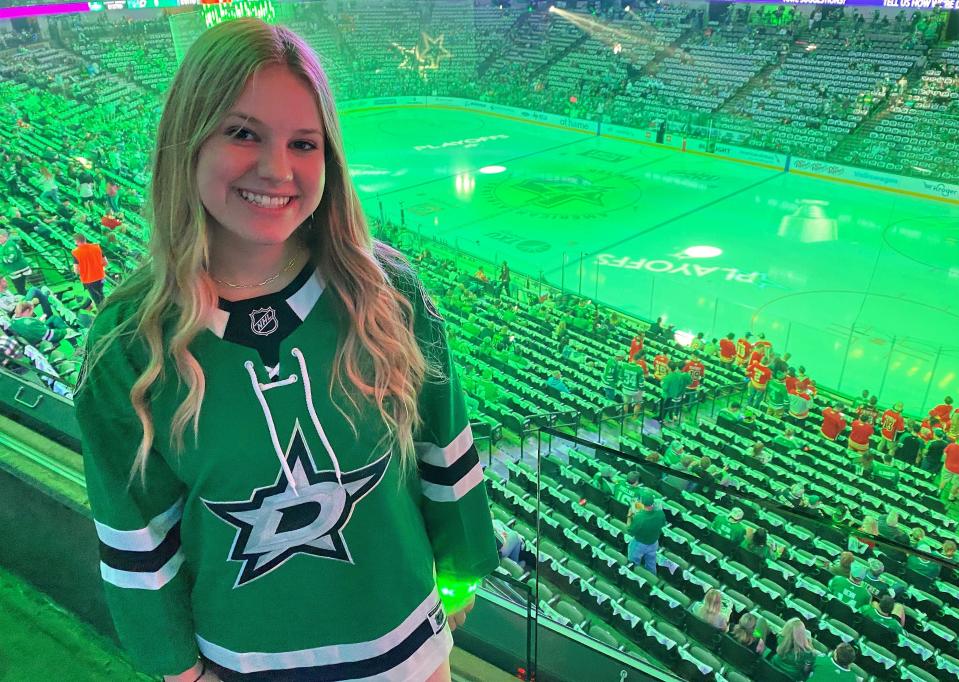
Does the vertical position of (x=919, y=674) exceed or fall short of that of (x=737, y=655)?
it falls short

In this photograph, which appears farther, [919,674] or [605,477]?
[919,674]

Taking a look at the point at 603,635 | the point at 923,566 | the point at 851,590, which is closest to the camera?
the point at 923,566

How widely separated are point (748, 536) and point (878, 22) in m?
15.8

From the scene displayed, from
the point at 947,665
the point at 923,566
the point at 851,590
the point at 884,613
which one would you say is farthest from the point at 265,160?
the point at 947,665

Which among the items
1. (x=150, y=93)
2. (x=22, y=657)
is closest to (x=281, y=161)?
(x=22, y=657)

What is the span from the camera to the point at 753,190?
40.9 ft

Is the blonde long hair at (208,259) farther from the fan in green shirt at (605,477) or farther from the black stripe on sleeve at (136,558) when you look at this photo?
the fan in green shirt at (605,477)

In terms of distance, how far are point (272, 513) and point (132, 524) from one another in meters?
0.14

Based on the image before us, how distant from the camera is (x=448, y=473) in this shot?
2.97 feet

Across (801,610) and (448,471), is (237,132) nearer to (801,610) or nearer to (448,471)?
(448,471)

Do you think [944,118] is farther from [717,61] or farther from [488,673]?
[488,673]

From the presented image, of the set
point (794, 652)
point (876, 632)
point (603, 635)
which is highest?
point (603, 635)

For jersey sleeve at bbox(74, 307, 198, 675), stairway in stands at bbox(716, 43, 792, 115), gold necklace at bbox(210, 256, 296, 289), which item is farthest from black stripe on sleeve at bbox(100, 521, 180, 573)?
stairway in stands at bbox(716, 43, 792, 115)

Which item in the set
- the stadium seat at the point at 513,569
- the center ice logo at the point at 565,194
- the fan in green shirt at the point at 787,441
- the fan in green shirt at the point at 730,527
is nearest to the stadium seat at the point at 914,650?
the fan in green shirt at the point at 730,527
